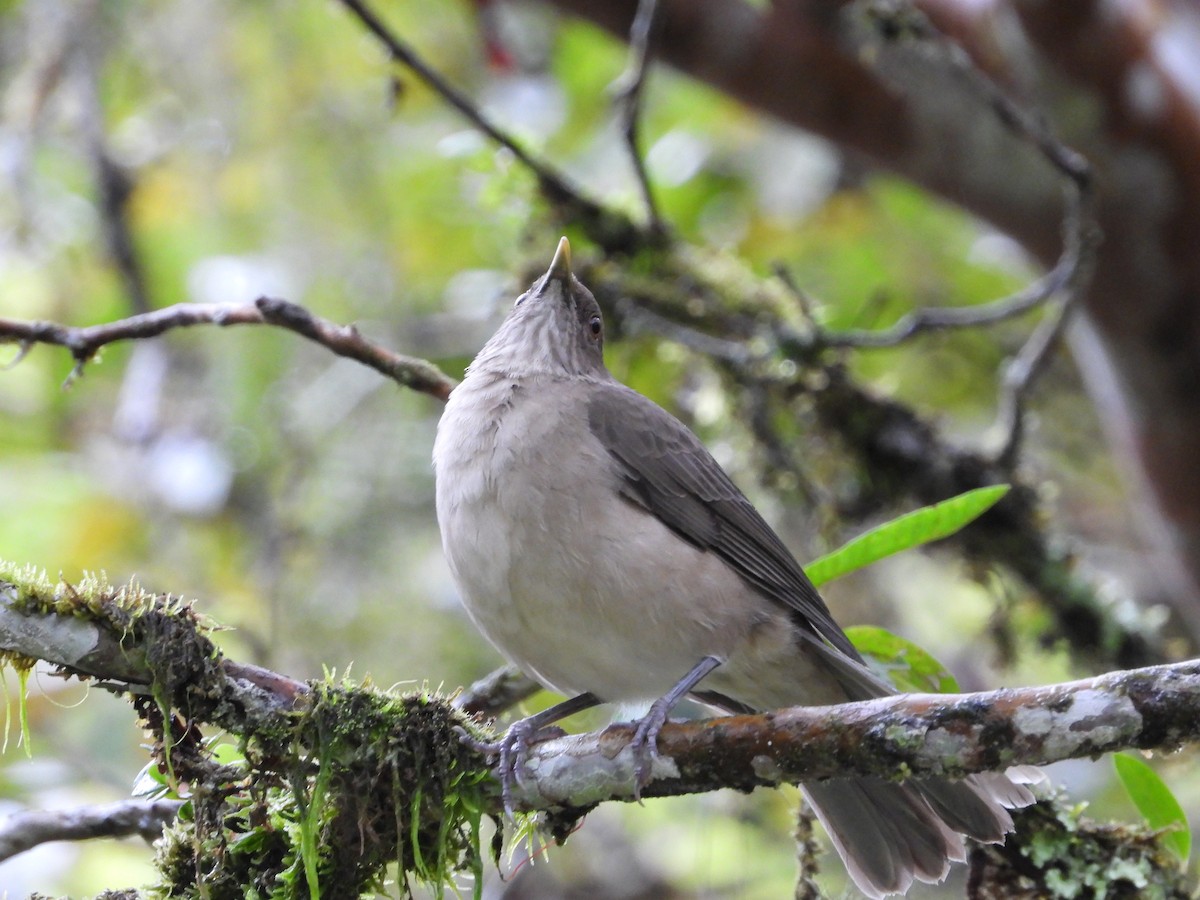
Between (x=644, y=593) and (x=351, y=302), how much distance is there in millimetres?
4913

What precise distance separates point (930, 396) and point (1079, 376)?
0.94 meters

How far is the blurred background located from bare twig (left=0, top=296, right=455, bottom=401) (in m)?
2.69

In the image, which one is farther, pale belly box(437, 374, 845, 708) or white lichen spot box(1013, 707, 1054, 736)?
pale belly box(437, 374, 845, 708)

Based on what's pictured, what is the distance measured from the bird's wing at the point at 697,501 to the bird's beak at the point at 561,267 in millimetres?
639

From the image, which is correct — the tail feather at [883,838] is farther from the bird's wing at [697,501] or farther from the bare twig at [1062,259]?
the bare twig at [1062,259]

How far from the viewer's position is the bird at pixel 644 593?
363 centimetres

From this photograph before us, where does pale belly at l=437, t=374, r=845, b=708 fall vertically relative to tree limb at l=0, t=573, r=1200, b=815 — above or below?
above

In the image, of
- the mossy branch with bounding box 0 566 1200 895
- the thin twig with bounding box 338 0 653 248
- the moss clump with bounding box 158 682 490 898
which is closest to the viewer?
the mossy branch with bounding box 0 566 1200 895

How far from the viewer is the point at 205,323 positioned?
3.82m

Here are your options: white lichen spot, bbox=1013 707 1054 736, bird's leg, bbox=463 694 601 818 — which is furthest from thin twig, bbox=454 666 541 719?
white lichen spot, bbox=1013 707 1054 736

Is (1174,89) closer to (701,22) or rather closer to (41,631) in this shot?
(701,22)

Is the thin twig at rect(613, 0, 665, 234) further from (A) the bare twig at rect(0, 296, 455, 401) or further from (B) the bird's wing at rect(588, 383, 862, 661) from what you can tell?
(A) the bare twig at rect(0, 296, 455, 401)

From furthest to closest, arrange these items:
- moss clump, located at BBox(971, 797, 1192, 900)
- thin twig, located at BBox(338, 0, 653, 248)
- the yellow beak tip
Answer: thin twig, located at BBox(338, 0, 653, 248)
the yellow beak tip
moss clump, located at BBox(971, 797, 1192, 900)

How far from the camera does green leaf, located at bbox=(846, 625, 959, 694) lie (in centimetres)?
384
